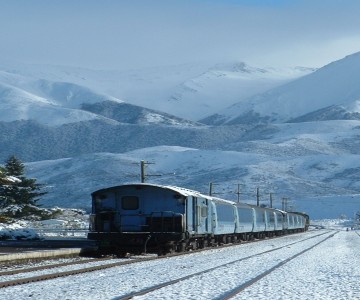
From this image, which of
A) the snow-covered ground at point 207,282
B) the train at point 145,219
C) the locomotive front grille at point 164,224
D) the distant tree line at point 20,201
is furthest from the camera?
the distant tree line at point 20,201

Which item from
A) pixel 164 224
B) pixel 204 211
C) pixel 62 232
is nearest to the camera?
pixel 164 224

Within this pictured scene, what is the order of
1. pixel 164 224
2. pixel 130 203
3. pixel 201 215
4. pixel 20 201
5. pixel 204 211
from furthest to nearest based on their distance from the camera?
pixel 20 201 < pixel 204 211 < pixel 201 215 < pixel 130 203 < pixel 164 224

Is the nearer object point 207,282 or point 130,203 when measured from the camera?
point 207,282

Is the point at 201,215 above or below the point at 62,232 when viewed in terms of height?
below

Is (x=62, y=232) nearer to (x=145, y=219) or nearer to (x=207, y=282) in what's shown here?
(x=145, y=219)

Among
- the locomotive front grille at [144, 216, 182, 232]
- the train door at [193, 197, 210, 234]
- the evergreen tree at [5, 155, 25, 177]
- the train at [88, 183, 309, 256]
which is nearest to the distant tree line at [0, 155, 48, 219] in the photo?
the evergreen tree at [5, 155, 25, 177]

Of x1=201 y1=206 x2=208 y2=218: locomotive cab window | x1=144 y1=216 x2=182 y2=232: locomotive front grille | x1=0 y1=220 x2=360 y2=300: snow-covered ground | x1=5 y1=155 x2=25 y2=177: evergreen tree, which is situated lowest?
x1=0 y1=220 x2=360 y2=300: snow-covered ground

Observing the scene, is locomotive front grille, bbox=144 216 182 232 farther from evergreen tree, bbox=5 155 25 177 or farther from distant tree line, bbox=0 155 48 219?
evergreen tree, bbox=5 155 25 177

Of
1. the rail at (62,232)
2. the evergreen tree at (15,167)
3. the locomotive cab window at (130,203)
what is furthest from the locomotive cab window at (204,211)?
the evergreen tree at (15,167)

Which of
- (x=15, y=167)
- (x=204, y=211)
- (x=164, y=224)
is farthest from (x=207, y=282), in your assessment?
(x=15, y=167)

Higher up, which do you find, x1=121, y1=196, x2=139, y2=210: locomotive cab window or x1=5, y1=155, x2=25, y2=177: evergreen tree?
x1=5, y1=155, x2=25, y2=177: evergreen tree

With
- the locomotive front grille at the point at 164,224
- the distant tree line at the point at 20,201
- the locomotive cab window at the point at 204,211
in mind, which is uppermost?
the distant tree line at the point at 20,201

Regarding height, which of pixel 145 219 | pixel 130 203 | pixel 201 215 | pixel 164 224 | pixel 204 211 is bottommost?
pixel 164 224

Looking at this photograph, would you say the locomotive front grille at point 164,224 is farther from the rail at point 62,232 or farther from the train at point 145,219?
the rail at point 62,232
